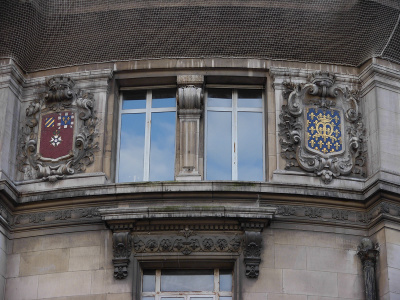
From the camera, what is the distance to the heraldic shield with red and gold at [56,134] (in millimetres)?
Result: 28719

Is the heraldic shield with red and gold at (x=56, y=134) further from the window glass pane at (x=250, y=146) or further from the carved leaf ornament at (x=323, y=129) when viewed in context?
the carved leaf ornament at (x=323, y=129)

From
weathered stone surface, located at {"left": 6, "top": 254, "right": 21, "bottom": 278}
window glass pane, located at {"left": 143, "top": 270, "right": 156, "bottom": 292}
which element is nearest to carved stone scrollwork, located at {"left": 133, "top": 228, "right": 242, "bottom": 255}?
window glass pane, located at {"left": 143, "top": 270, "right": 156, "bottom": 292}

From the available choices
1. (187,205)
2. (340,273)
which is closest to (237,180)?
(187,205)

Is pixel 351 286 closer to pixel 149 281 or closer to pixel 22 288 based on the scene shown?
pixel 149 281

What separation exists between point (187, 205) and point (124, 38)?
185 inches

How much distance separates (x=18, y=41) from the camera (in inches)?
1166

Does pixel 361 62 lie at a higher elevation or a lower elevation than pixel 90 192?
higher

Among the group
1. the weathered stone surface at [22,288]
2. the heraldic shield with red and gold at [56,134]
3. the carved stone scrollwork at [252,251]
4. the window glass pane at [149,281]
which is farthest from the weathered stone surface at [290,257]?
the heraldic shield with red and gold at [56,134]

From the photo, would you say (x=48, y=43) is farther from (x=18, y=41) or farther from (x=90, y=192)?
(x=90, y=192)

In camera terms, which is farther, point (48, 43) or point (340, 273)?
point (48, 43)

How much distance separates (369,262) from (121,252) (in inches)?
211

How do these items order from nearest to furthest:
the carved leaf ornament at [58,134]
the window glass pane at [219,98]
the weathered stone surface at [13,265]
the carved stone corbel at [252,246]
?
the carved stone corbel at [252,246]
the weathered stone surface at [13,265]
the carved leaf ornament at [58,134]
the window glass pane at [219,98]

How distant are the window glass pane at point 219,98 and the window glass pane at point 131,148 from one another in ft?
5.34

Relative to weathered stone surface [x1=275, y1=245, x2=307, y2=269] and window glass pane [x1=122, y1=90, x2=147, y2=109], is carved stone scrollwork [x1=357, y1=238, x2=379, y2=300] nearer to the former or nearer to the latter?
weathered stone surface [x1=275, y1=245, x2=307, y2=269]
